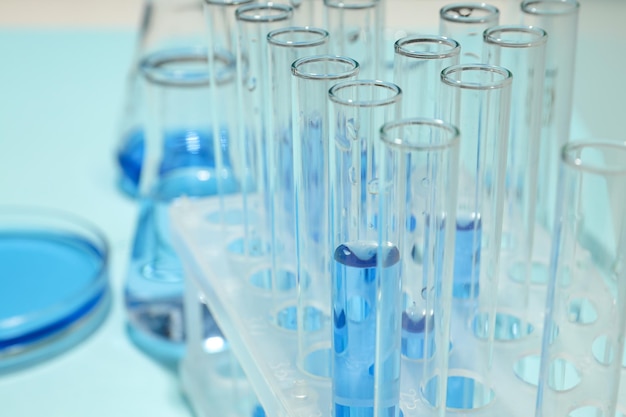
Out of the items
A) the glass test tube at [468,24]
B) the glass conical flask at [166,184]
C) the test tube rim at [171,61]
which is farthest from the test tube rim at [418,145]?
the test tube rim at [171,61]

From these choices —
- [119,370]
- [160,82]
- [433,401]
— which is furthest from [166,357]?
[433,401]

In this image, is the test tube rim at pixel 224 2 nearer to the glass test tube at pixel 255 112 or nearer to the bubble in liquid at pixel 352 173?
the glass test tube at pixel 255 112

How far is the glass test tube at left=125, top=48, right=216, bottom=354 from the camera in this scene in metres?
0.62

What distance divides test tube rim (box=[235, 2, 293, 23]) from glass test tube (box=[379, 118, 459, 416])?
0.14 meters

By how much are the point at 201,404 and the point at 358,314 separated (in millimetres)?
214

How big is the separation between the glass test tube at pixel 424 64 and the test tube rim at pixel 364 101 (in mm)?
39

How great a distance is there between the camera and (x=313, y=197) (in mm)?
436

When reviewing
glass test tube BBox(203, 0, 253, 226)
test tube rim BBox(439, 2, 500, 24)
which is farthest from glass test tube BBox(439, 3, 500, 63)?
glass test tube BBox(203, 0, 253, 226)

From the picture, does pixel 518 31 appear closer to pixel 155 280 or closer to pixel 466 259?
Answer: pixel 466 259

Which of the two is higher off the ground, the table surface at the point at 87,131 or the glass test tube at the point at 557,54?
the glass test tube at the point at 557,54

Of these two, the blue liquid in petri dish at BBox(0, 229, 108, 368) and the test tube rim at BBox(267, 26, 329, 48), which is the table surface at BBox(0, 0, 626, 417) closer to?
the blue liquid in petri dish at BBox(0, 229, 108, 368)

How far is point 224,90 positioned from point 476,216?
233 mm

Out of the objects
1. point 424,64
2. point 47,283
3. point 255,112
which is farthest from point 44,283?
point 424,64

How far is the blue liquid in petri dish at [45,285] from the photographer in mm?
604
